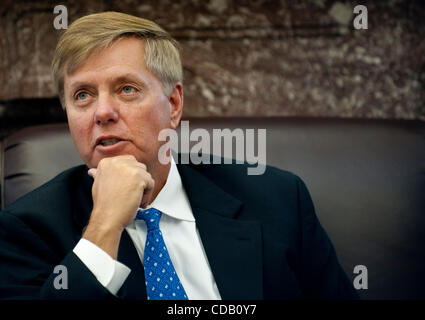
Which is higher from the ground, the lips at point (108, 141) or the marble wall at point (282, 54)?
the marble wall at point (282, 54)

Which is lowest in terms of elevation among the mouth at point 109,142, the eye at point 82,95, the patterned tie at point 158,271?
the patterned tie at point 158,271

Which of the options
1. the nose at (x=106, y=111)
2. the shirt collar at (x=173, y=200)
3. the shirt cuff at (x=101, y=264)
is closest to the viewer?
the shirt cuff at (x=101, y=264)

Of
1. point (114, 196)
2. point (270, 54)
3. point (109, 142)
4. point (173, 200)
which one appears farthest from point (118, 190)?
point (270, 54)

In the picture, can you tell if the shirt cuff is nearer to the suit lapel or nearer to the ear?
the suit lapel

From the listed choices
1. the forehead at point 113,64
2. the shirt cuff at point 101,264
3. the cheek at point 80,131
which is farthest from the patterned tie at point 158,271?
the forehead at point 113,64

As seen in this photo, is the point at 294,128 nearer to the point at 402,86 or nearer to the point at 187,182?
the point at 187,182

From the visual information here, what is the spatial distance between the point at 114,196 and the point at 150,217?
151 mm

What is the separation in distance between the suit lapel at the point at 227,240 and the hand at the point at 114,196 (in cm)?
20

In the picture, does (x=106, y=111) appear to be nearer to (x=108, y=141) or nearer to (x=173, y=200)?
(x=108, y=141)

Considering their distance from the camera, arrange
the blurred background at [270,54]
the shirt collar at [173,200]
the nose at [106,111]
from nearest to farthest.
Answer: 1. the nose at [106,111]
2. the shirt collar at [173,200]
3. the blurred background at [270,54]

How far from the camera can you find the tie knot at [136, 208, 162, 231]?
135 centimetres

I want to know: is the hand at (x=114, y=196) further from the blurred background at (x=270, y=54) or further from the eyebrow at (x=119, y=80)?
the blurred background at (x=270, y=54)

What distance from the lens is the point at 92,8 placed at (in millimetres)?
2146

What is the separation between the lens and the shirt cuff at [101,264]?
1161mm
